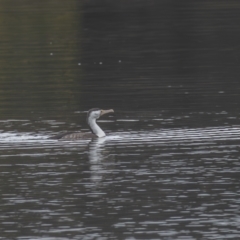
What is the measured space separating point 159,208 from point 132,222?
34.6 inches

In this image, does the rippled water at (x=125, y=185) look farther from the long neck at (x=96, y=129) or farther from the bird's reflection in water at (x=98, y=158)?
the long neck at (x=96, y=129)

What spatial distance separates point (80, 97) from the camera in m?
30.0

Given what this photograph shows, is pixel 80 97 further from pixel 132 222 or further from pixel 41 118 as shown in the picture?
pixel 132 222

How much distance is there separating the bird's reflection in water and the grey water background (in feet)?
0.10

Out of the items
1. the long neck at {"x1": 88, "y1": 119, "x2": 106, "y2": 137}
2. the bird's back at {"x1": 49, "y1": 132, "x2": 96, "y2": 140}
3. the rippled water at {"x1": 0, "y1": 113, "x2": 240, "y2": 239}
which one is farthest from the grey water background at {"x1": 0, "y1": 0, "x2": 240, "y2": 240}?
the long neck at {"x1": 88, "y1": 119, "x2": 106, "y2": 137}

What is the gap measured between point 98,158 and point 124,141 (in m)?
1.77

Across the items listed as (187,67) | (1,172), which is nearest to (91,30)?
(187,67)

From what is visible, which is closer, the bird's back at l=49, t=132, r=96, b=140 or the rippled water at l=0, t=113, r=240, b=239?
the rippled water at l=0, t=113, r=240, b=239

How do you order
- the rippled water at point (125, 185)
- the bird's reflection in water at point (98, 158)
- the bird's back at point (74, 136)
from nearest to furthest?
the rippled water at point (125, 185)
the bird's reflection in water at point (98, 158)
the bird's back at point (74, 136)

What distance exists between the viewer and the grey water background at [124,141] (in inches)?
623

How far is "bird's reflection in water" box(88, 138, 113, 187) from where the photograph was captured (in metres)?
19.0

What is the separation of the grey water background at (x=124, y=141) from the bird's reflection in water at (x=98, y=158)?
3 centimetres

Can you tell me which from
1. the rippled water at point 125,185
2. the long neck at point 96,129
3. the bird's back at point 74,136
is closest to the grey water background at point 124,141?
the rippled water at point 125,185

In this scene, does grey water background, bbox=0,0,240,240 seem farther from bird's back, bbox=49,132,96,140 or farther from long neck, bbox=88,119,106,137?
long neck, bbox=88,119,106,137
